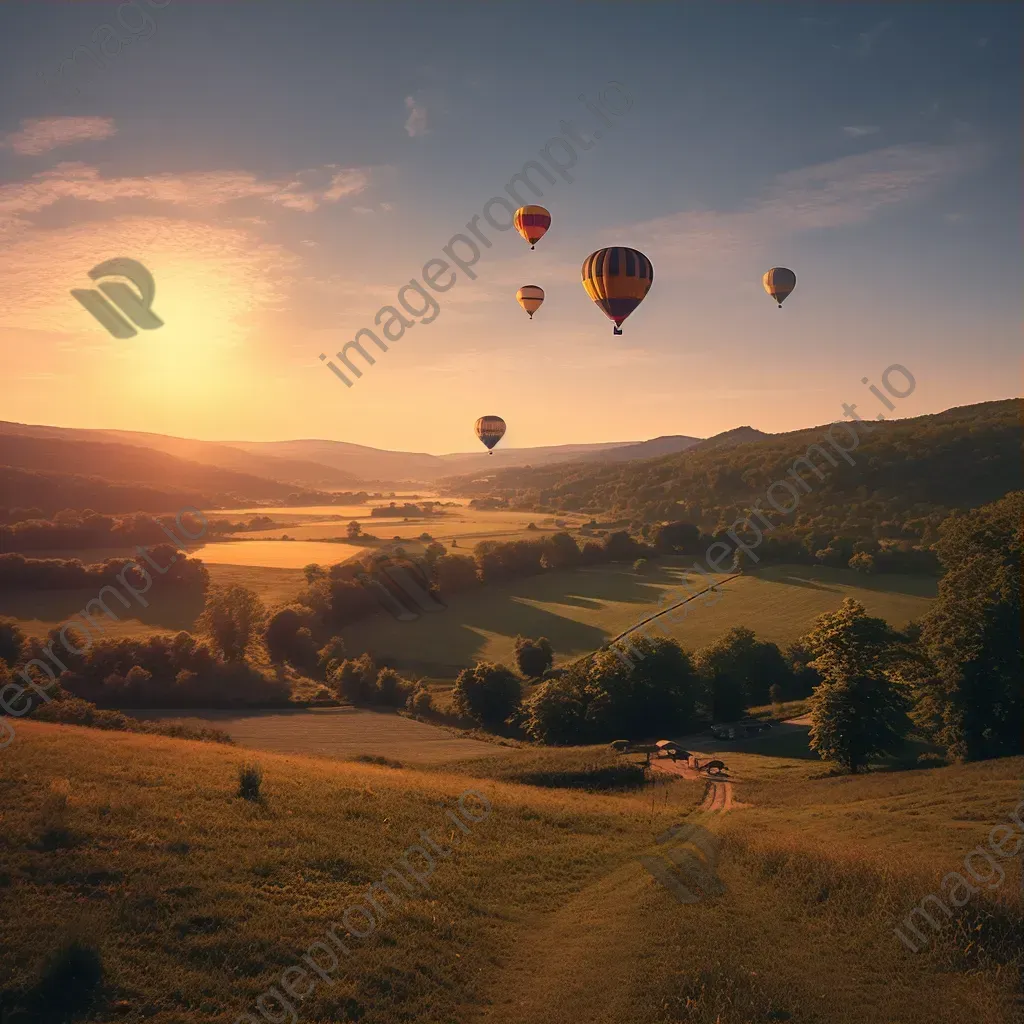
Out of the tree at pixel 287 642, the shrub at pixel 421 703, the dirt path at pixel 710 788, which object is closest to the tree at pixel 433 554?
the tree at pixel 287 642

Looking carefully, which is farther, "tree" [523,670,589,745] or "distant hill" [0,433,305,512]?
"distant hill" [0,433,305,512]

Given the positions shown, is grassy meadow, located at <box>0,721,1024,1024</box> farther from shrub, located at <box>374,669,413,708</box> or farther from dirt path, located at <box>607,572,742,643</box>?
dirt path, located at <box>607,572,742,643</box>

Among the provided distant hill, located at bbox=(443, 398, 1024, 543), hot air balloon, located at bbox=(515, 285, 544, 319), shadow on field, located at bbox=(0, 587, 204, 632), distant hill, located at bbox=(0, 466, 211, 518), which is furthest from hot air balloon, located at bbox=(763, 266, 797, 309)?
distant hill, located at bbox=(0, 466, 211, 518)

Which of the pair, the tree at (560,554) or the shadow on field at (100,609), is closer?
the shadow on field at (100,609)

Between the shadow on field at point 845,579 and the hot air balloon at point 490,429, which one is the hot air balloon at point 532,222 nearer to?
the hot air balloon at point 490,429

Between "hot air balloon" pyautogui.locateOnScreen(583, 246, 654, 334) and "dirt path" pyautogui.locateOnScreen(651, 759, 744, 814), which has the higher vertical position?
"hot air balloon" pyautogui.locateOnScreen(583, 246, 654, 334)

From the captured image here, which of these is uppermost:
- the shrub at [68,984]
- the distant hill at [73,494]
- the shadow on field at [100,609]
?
the distant hill at [73,494]

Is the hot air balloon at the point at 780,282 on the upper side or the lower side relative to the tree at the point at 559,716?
upper
